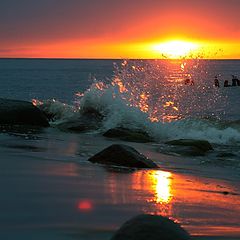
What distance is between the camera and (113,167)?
28.7 feet

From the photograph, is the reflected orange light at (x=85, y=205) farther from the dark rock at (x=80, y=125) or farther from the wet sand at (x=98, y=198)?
the dark rock at (x=80, y=125)

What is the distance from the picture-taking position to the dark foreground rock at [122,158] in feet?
29.4

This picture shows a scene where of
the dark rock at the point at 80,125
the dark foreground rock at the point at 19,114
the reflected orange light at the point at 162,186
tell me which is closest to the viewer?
the reflected orange light at the point at 162,186

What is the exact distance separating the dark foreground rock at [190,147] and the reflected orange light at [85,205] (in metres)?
6.74

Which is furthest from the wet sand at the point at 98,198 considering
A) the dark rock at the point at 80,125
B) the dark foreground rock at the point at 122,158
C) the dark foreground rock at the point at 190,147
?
the dark rock at the point at 80,125

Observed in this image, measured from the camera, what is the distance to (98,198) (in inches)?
246

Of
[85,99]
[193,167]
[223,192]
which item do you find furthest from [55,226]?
A: [85,99]

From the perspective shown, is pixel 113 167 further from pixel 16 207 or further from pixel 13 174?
pixel 16 207

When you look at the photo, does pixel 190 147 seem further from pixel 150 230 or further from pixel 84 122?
pixel 150 230

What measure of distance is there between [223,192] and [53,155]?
12.7ft

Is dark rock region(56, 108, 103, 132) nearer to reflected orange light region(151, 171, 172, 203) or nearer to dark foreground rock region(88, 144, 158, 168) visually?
dark foreground rock region(88, 144, 158, 168)

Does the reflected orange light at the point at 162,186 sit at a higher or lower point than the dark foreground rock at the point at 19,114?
lower

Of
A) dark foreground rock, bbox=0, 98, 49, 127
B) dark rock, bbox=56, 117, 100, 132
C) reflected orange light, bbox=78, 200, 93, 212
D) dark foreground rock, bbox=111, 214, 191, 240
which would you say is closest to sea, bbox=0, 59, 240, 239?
reflected orange light, bbox=78, 200, 93, 212

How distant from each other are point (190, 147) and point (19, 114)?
5.84 m
